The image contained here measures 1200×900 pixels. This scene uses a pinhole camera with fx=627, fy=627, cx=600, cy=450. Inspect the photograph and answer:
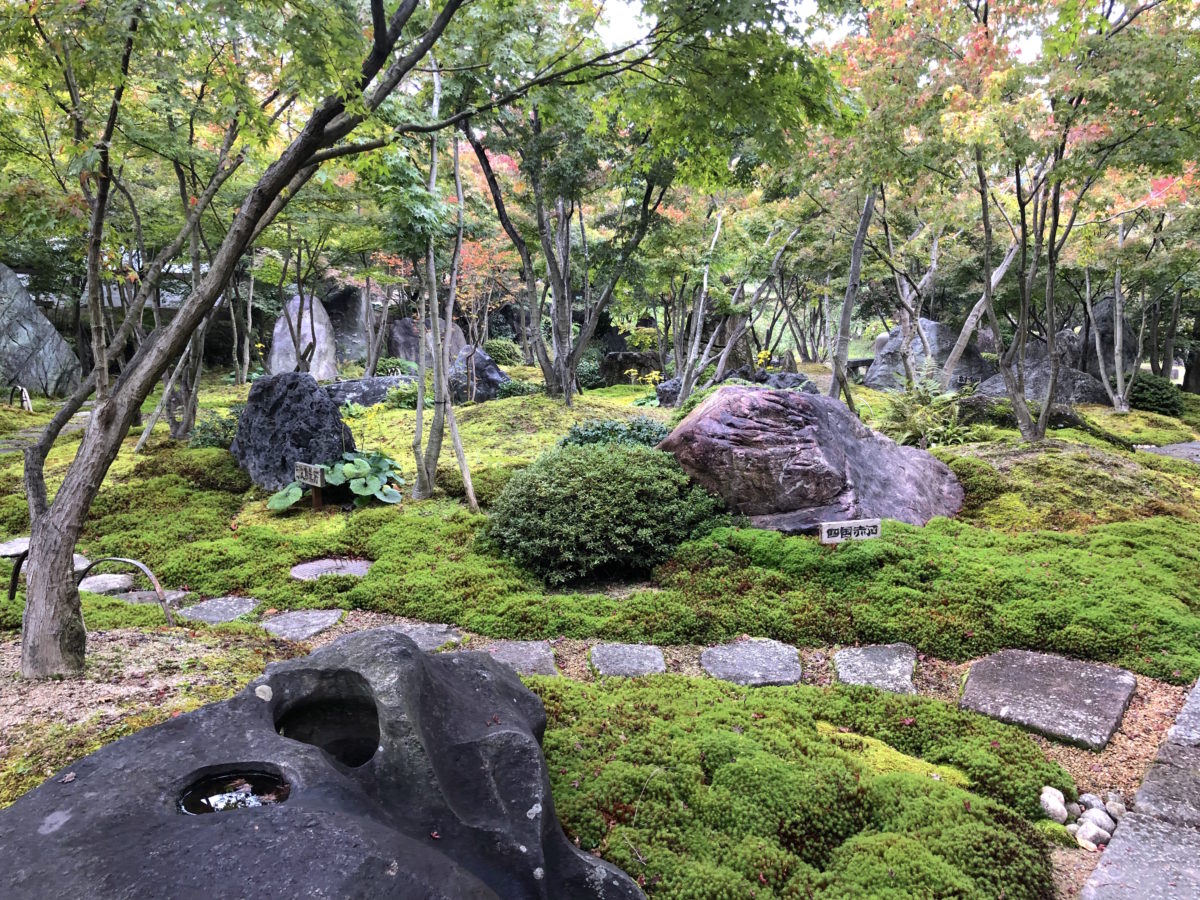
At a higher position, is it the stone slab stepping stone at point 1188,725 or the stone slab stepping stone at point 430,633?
the stone slab stepping stone at point 1188,725

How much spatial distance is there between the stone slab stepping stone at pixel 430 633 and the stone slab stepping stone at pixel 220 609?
1.32 m

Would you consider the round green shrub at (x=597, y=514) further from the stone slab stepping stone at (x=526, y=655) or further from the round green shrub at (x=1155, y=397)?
the round green shrub at (x=1155, y=397)

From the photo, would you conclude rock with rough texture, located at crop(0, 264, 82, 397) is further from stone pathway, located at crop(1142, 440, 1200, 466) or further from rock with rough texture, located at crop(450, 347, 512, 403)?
stone pathway, located at crop(1142, 440, 1200, 466)

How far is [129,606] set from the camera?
4.54 metres

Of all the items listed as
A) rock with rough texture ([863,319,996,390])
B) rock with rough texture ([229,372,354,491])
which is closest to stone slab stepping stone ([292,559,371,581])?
rock with rough texture ([229,372,354,491])

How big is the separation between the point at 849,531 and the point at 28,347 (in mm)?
19291

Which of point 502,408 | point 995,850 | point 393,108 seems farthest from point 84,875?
point 502,408

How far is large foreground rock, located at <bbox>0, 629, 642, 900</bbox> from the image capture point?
4.53 feet

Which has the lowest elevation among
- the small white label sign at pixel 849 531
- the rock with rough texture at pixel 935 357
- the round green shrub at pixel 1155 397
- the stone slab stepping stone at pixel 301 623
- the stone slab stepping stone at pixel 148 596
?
the stone slab stepping stone at pixel 301 623

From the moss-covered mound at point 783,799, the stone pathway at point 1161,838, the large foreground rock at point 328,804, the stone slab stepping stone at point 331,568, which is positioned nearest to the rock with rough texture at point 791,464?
the moss-covered mound at point 783,799

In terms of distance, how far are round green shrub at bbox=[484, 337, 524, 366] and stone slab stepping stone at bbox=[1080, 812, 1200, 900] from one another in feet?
72.1

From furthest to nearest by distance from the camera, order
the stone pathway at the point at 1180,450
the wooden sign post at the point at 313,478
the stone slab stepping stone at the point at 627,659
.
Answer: the stone pathway at the point at 1180,450, the wooden sign post at the point at 313,478, the stone slab stepping stone at the point at 627,659

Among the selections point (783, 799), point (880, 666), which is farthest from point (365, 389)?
point (783, 799)

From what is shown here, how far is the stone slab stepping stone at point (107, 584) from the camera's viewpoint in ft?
17.1
